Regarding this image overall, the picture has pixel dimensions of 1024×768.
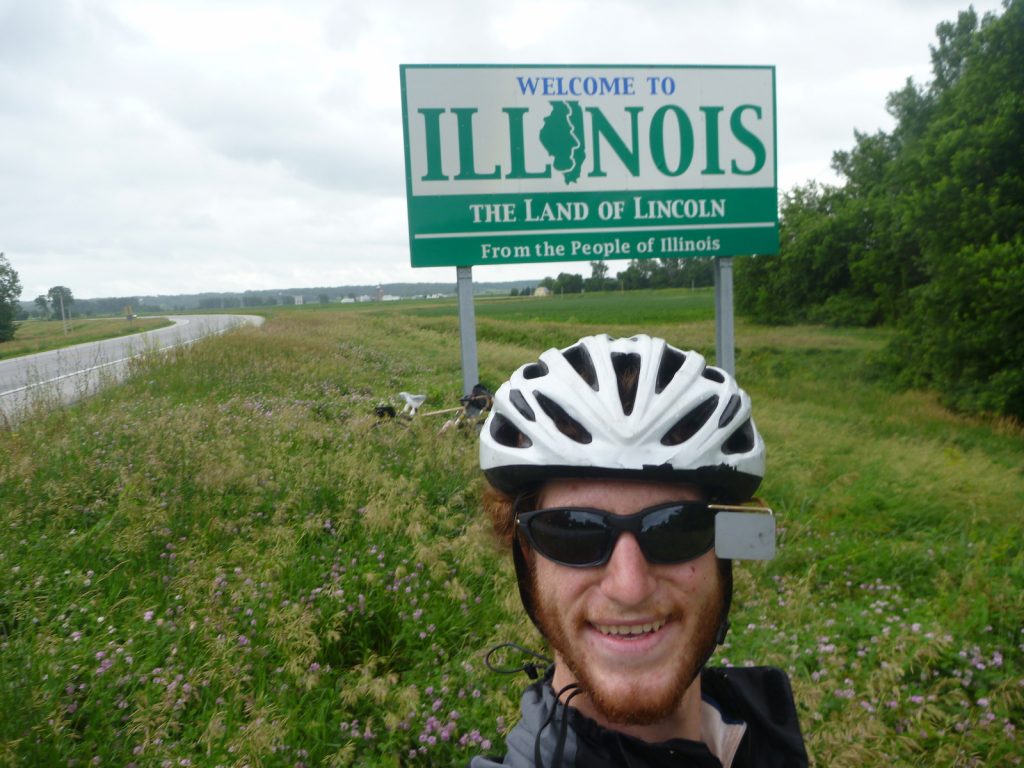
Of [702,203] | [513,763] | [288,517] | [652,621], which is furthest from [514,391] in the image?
[702,203]

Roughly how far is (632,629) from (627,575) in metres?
0.10

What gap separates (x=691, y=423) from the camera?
1462 millimetres

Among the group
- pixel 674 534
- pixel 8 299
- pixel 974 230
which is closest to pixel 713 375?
pixel 674 534

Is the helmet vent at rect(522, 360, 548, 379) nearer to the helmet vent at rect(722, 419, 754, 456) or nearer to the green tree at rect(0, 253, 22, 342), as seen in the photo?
the helmet vent at rect(722, 419, 754, 456)

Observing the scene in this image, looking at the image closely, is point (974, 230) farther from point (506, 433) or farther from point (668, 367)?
point (506, 433)

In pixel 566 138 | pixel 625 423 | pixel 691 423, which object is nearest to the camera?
pixel 625 423

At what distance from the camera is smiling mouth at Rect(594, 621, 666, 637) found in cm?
121

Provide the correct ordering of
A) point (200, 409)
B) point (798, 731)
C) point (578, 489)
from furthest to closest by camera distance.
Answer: point (200, 409), point (798, 731), point (578, 489)

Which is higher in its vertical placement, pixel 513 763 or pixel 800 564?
pixel 513 763

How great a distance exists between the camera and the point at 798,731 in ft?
4.81

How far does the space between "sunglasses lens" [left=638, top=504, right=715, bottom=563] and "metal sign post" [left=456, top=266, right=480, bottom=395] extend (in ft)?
16.4

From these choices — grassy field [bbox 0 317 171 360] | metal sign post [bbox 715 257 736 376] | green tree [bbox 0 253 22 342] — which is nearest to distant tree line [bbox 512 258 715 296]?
metal sign post [bbox 715 257 736 376]

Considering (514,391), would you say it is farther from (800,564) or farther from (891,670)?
(800,564)

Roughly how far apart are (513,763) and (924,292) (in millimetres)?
16932
